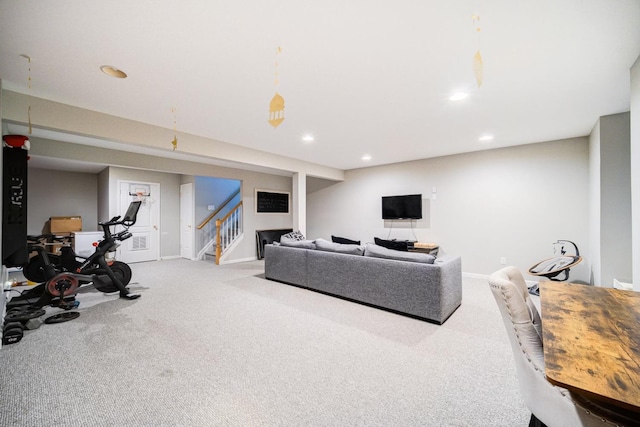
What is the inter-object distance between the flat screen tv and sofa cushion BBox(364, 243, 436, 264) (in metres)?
2.65

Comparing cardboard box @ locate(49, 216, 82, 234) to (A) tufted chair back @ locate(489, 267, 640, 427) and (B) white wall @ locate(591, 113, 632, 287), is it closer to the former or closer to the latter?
(A) tufted chair back @ locate(489, 267, 640, 427)

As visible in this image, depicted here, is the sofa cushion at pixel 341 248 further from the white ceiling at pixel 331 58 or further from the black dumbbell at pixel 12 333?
the black dumbbell at pixel 12 333

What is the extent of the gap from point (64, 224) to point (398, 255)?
750cm

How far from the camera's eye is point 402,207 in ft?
19.8

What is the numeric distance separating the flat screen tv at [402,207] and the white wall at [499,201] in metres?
0.16

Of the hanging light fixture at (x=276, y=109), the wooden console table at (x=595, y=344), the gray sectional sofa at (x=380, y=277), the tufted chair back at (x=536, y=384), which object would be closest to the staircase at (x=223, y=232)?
the gray sectional sofa at (x=380, y=277)

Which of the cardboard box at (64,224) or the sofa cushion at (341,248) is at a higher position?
the cardboard box at (64,224)

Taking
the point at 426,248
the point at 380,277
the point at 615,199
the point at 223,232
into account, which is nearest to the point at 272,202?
the point at 223,232

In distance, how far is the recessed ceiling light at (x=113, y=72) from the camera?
7.35 ft

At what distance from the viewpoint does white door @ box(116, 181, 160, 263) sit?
6.36 meters

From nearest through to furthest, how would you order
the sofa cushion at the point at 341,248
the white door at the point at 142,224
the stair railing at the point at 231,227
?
the sofa cushion at the point at 341,248 → the white door at the point at 142,224 → the stair railing at the point at 231,227

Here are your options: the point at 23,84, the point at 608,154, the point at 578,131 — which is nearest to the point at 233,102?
the point at 23,84

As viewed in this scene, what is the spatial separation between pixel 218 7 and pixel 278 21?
1.18ft

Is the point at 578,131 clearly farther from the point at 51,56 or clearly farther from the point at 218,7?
the point at 51,56
